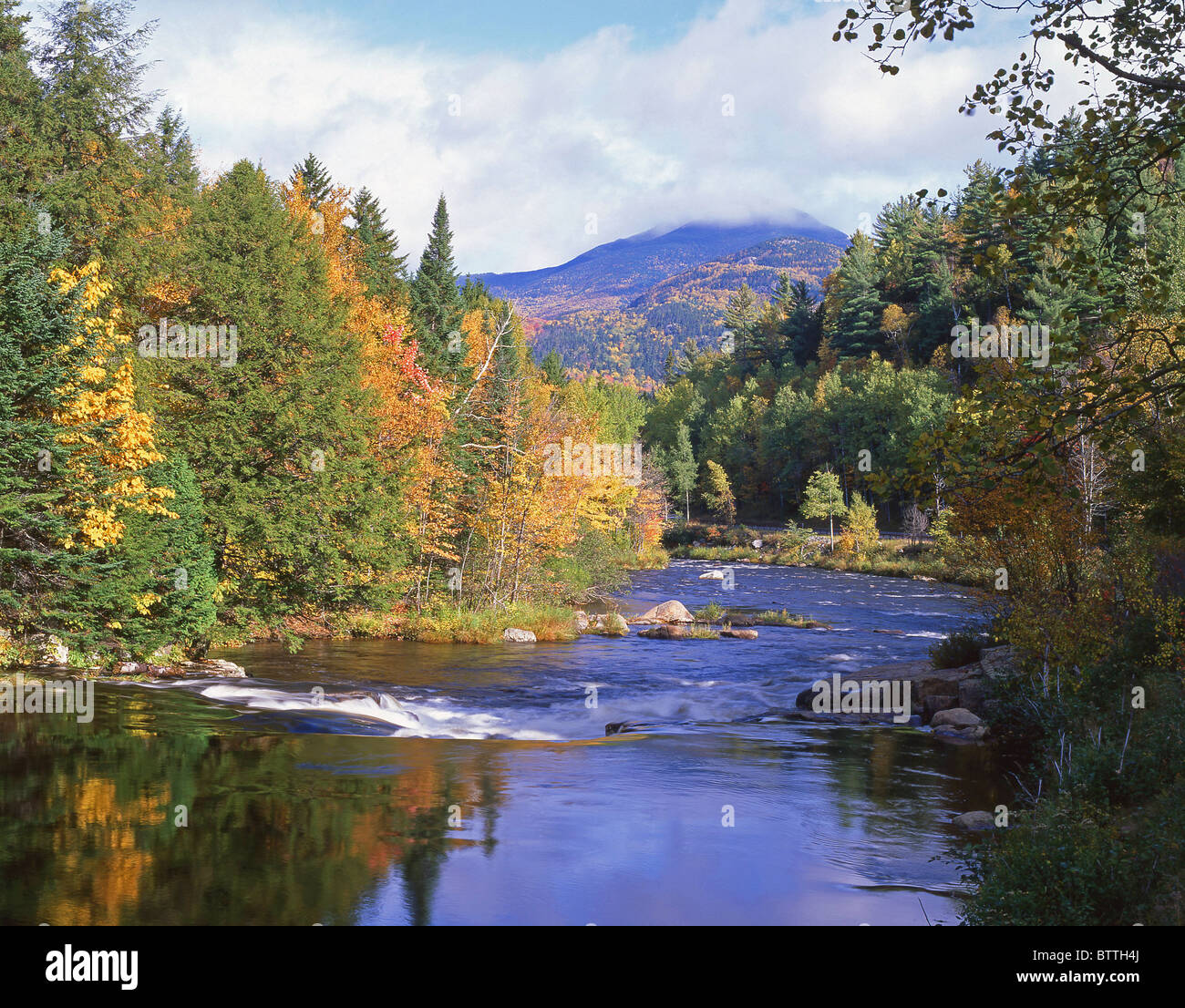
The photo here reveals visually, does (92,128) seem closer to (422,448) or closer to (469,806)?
(422,448)

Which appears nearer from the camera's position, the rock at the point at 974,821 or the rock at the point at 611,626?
the rock at the point at 974,821

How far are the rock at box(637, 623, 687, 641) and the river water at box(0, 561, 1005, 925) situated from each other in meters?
8.75

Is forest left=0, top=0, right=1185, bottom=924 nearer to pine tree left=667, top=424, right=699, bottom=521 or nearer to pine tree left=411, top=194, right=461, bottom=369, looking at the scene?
pine tree left=411, top=194, right=461, bottom=369

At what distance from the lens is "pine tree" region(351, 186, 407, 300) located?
52.2 m

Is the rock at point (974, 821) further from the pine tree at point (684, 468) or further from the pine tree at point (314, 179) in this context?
the pine tree at point (684, 468)

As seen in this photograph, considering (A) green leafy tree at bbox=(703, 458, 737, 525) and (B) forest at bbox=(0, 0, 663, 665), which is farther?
(A) green leafy tree at bbox=(703, 458, 737, 525)

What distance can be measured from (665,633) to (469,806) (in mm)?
22386

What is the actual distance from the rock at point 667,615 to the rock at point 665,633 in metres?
2.16

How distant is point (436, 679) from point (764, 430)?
8636cm

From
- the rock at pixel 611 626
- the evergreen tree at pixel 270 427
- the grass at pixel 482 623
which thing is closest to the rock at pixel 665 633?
the rock at pixel 611 626

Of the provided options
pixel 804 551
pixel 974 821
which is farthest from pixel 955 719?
pixel 804 551

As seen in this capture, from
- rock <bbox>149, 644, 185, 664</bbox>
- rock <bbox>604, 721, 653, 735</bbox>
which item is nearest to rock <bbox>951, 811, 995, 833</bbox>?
rock <bbox>604, 721, 653, 735</bbox>

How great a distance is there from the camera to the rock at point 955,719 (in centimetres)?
2041
